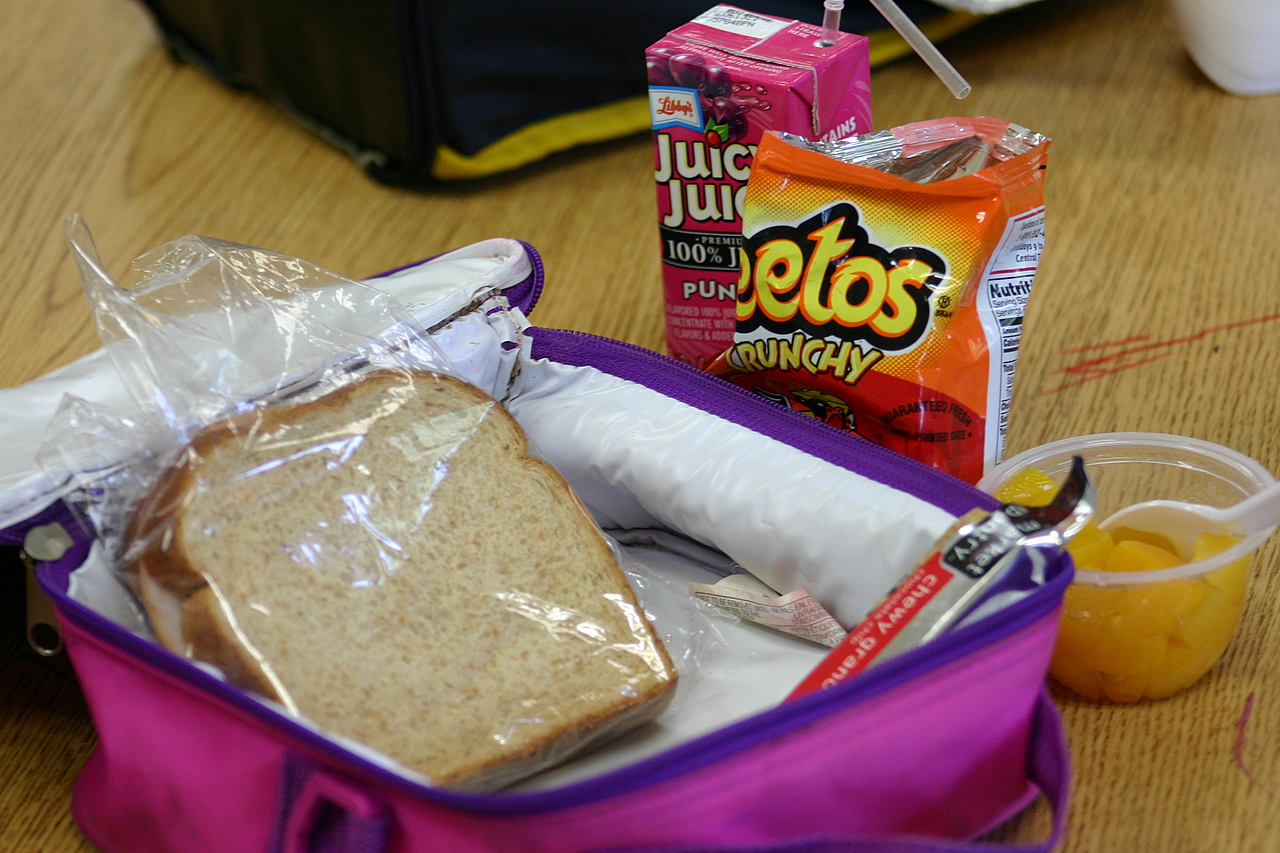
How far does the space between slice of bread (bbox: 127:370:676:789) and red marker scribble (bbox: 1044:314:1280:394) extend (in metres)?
0.38

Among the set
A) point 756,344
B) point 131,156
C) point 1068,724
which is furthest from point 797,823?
point 131,156

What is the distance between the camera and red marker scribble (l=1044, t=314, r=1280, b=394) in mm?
760

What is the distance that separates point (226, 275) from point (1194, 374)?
60 cm

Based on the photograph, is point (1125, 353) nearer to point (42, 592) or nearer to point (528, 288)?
point (528, 288)

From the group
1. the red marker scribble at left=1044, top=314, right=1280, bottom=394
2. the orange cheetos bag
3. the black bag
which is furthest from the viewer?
the black bag

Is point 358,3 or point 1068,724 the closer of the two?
point 1068,724

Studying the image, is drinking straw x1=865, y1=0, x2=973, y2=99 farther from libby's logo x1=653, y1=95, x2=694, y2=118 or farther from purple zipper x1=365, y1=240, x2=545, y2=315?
purple zipper x1=365, y1=240, x2=545, y2=315

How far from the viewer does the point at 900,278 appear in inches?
23.4

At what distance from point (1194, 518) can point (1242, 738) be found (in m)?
0.10

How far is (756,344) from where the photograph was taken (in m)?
0.64

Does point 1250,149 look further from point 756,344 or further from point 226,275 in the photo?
point 226,275

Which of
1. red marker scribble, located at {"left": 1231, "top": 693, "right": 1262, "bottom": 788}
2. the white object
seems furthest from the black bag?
red marker scribble, located at {"left": 1231, "top": 693, "right": 1262, "bottom": 788}

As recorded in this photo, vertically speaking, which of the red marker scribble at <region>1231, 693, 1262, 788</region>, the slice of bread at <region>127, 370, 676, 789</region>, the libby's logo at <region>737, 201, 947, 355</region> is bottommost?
the red marker scribble at <region>1231, 693, 1262, 788</region>

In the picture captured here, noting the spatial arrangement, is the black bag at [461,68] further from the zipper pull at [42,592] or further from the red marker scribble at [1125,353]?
the zipper pull at [42,592]
